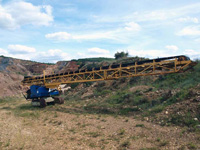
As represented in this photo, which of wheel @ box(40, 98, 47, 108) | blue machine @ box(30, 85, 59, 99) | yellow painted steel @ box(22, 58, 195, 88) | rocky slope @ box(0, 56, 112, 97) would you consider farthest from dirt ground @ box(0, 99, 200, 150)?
rocky slope @ box(0, 56, 112, 97)

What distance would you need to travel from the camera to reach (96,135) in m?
7.82

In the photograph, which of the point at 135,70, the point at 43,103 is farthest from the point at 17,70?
the point at 135,70

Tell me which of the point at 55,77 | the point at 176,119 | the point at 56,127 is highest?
the point at 55,77

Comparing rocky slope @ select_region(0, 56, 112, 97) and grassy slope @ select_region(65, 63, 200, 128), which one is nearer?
grassy slope @ select_region(65, 63, 200, 128)

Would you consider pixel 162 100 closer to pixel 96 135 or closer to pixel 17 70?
pixel 96 135

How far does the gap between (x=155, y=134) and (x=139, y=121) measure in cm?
206

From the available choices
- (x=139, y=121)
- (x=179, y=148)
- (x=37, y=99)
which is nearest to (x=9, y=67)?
(x=37, y=99)

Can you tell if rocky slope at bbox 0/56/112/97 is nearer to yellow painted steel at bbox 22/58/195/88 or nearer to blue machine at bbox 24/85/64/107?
blue machine at bbox 24/85/64/107

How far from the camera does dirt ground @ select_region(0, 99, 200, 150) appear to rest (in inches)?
257

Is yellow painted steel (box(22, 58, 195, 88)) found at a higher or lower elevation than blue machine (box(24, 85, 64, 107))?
higher

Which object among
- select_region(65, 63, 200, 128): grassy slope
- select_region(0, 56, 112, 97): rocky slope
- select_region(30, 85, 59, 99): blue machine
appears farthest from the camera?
select_region(0, 56, 112, 97): rocky slope

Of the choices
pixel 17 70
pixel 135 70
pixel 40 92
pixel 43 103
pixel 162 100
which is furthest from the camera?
pixel 17 70

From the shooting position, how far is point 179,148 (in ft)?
19.6

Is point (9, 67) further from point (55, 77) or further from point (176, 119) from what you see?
point (176, 119)
